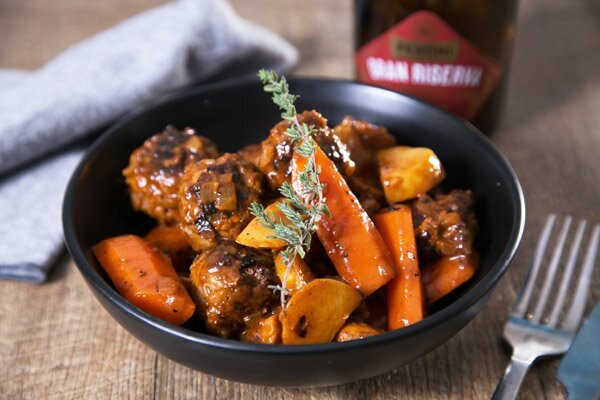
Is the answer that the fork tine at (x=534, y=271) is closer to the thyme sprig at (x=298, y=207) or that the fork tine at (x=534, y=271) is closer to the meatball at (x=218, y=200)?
the thyme sprig at (x=298, y=207)

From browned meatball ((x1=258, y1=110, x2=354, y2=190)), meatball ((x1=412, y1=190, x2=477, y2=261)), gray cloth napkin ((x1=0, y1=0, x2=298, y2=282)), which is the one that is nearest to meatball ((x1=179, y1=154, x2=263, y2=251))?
Answer: browned meatball ((x1=258, y1=110, x2=354, y2=190))

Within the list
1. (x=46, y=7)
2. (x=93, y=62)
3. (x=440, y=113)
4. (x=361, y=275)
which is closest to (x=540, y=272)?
(x=440, y=113)

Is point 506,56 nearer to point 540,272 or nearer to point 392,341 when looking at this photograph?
point 540,272

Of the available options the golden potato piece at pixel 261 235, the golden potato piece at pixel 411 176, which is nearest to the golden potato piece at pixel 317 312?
the golden potato piece at pixel 261 235

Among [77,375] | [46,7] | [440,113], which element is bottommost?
[77,375]

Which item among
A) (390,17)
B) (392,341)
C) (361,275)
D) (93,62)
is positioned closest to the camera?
(392,341)

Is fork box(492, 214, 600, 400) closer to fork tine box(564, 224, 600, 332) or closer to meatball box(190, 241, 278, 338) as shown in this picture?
fork tine box(564, 224, 600, 332)

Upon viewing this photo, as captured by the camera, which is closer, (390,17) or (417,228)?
(417,228)

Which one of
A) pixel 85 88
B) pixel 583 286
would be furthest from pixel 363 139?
pixel 85 88
